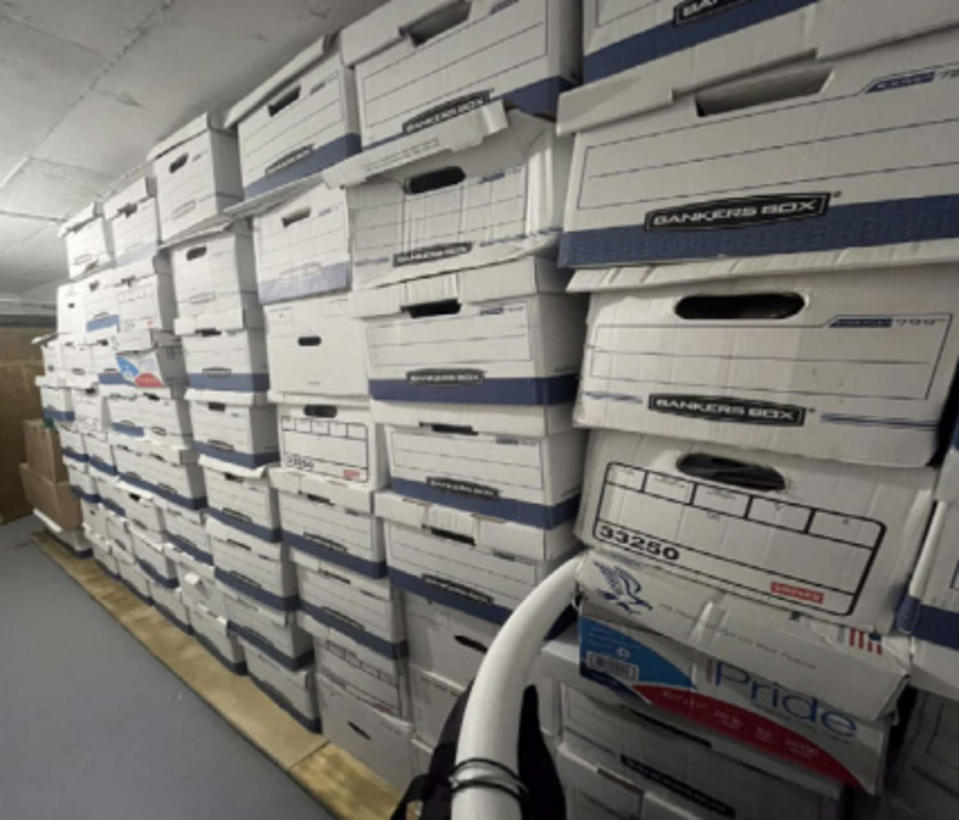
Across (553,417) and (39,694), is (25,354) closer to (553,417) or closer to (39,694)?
(39,694)

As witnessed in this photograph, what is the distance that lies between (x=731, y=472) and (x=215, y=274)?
1.32 metres

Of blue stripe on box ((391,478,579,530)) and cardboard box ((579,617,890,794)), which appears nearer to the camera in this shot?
cardboard box ((579,617,890,794))

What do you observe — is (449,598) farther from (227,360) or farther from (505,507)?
(227,360)

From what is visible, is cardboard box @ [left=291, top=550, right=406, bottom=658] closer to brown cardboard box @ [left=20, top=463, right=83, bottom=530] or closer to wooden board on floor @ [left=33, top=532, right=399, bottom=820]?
wooden board on floor @ [left=33, top=532, right=399, bottom=820]

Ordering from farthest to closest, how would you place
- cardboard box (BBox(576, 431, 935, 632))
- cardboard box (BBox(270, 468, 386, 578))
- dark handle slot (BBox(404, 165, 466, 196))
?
cardboard box (BBox(270, 468, 386, 578)) < dark handle slot (BBox(404, 165, 466, 196)) < cardboard box (BBox(576, 431, 935, 632))

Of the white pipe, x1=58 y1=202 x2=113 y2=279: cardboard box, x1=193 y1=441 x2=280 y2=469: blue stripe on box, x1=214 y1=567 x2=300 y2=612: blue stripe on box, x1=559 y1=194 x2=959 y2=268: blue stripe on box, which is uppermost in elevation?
x1=58 y1=202 x2=113 y2=279: cardboard box

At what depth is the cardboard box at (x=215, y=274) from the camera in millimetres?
1190

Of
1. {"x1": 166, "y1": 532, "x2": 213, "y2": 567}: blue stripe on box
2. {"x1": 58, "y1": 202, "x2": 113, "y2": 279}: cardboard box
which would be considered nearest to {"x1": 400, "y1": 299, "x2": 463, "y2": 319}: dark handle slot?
{"x1": 166, "y1": 532, "x2": 213, "y2": 567}: blue stripe on box

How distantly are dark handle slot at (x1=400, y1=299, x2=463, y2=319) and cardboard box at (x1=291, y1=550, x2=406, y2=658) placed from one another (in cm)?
60

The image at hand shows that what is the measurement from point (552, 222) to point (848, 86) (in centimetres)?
34

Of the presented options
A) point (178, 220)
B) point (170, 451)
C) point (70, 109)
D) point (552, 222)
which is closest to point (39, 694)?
point (170, 451)

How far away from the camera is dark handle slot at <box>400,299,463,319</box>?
821 millimetres

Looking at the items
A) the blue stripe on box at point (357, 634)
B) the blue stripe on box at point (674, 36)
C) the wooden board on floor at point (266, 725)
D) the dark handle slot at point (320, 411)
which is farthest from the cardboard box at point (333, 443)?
the wooden board on floor at point (266, 725)

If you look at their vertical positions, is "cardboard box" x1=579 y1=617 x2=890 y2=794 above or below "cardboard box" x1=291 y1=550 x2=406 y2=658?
above
